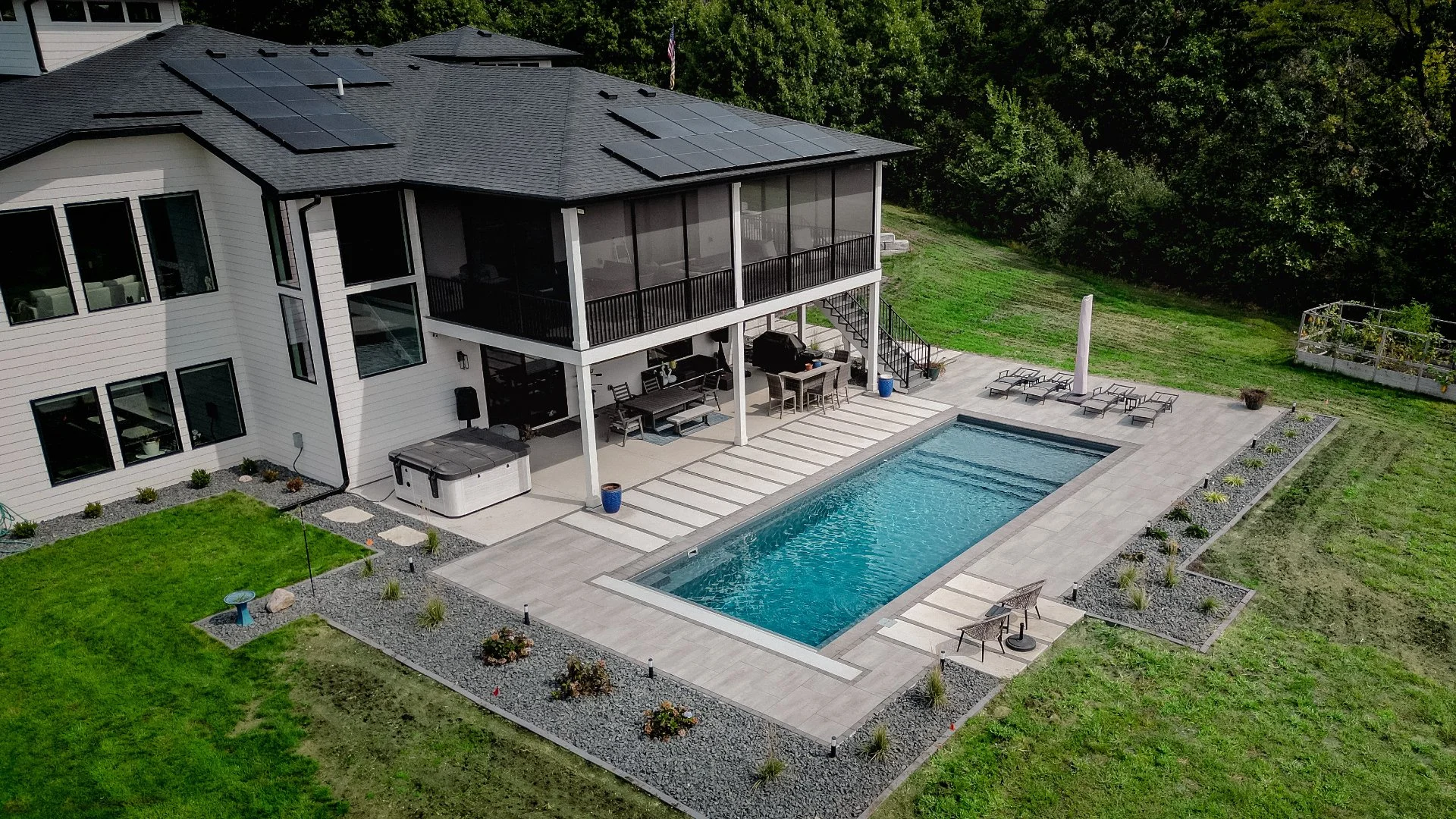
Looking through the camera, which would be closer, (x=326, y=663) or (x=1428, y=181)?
(x=326, y=663)

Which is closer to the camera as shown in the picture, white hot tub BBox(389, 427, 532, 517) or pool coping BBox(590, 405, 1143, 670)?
pool coping BBox(590, 405, 1143, 670)

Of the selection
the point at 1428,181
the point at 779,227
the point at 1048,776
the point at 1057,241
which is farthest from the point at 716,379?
the point at 1428,181

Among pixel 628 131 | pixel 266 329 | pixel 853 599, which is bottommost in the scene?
pixel 853 599

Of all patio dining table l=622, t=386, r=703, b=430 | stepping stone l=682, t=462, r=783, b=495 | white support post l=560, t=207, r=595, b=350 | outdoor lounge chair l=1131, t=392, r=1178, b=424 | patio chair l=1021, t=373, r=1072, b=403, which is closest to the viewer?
white support post l=560, t=207, r=595, b=350

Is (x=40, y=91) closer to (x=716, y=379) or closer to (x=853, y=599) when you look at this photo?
(x=716, y=379)

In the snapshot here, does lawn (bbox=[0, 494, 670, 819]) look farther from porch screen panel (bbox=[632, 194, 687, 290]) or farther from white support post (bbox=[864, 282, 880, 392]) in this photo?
white support post (bbox=[864, 282, 880, 392])

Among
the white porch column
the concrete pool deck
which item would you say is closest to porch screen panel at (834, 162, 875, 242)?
the white porch column
